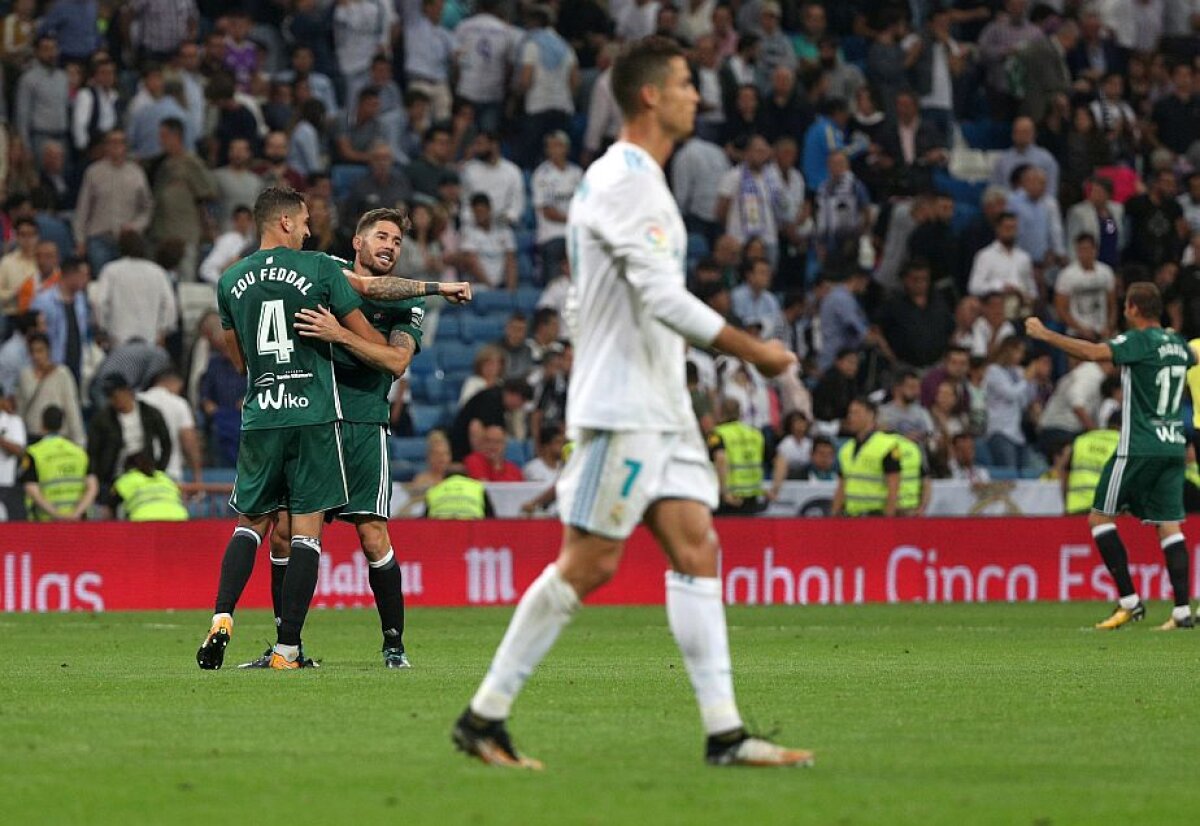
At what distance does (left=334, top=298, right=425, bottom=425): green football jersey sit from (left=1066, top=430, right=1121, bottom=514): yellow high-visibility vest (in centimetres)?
1202

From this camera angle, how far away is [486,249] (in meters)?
26.2

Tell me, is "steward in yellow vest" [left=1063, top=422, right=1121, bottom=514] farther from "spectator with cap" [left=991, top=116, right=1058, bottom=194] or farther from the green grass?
the green grass

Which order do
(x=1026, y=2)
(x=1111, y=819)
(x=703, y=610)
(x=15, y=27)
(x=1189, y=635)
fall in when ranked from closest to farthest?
(x=1111, y=819) < (x=703, y=610) < (x=1189, y=635) < (x=15, y=27) < (x=1026, y=2)

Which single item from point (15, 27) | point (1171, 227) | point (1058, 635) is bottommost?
point (1058, 635)

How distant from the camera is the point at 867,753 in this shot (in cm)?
795

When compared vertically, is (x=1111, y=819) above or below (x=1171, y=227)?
below

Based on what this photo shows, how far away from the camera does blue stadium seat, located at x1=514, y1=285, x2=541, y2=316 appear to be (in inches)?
1041

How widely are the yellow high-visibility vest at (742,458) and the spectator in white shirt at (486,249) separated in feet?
14.0

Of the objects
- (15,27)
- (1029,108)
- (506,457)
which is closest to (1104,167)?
(1029,108)

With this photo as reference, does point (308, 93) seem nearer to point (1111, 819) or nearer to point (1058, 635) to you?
point (1058, 635)

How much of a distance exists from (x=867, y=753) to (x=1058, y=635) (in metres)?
8.51

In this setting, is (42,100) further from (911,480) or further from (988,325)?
(988,325)

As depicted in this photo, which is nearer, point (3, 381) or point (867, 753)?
point (867, 753)

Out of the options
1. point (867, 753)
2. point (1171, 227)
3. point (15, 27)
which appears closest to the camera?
point (867, 753)
